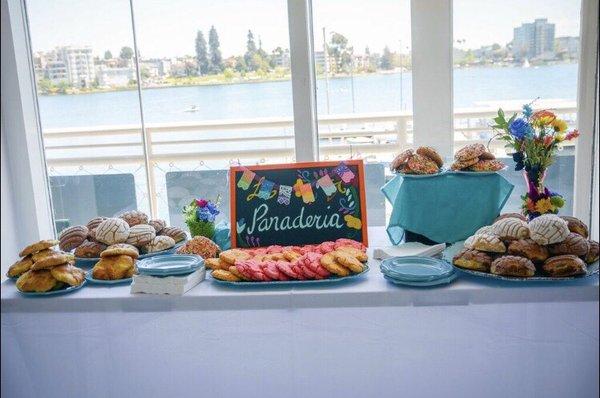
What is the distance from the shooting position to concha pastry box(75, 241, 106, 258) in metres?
1.86

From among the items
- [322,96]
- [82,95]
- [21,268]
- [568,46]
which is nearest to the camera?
[21,268]

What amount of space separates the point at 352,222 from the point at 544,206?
0.62 m

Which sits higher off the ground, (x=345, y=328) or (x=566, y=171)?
(x=566, y=171)

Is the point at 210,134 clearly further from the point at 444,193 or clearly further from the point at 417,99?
the point at 444,193

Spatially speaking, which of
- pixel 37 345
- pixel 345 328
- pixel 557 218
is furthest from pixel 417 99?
pixel 37 345

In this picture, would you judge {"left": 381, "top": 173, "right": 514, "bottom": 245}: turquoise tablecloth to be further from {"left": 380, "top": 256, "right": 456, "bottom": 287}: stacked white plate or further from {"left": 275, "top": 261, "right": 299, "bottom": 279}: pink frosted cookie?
{"left": 275, "top": 261, "right": 299, "bottom": 279}: pink frosted cookie

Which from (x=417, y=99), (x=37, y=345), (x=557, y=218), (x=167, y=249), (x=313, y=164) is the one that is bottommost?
(x=37, y=345)

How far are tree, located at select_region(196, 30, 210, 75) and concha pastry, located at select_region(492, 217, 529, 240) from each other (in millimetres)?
1863

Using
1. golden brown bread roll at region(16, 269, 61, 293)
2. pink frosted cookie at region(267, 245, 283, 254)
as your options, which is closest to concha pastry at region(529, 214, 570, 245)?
pink frosted cookie at region(267, 245, 283, 254)

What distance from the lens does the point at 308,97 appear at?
259cm

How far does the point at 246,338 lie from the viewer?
5.37 ft

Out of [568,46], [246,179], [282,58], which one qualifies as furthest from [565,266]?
[282,58]

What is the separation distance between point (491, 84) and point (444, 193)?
1148mm

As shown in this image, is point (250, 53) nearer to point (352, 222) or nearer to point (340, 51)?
point (340, 51)
